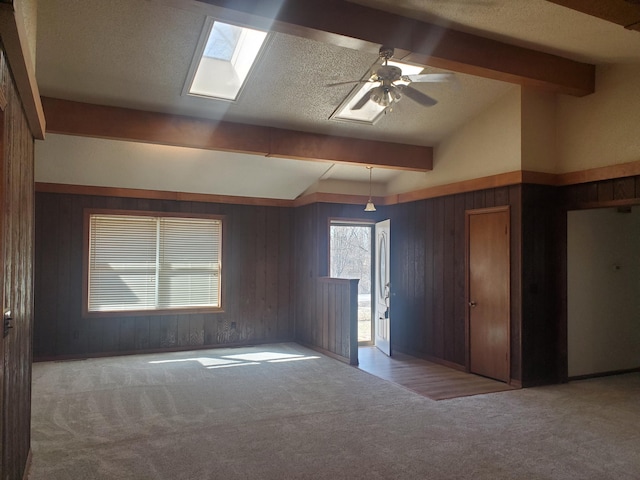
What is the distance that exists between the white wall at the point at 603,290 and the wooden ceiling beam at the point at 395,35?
1.90 meters

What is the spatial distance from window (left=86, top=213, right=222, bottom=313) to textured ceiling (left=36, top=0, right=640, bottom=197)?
2.38m

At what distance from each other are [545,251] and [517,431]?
2264mm

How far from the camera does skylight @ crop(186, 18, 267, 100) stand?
4.28 m

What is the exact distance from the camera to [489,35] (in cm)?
400

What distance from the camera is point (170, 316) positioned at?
23.0 feet

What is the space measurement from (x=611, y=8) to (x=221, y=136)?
3.85m

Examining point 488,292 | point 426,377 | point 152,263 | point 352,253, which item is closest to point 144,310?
point 152,263

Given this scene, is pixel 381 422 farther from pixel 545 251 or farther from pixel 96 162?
pixel 96 162

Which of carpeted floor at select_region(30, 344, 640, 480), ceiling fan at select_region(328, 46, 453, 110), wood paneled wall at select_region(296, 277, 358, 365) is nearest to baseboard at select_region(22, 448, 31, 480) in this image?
carpeted floor at select_region(30, 344, 640, 480)

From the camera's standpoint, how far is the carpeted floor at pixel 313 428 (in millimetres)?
3074

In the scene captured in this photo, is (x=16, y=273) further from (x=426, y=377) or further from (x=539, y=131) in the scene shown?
(x=539, y=131)

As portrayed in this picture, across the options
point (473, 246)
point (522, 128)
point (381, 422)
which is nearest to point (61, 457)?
point (381, 422)

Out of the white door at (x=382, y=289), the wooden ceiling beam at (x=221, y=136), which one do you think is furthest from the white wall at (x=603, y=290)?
the white door at (x=382, y=289)

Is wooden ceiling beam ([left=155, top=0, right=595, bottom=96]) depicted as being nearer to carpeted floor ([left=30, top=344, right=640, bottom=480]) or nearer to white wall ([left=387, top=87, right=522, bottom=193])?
white wall ([left=387, top=87, right=522, bottom=193])
